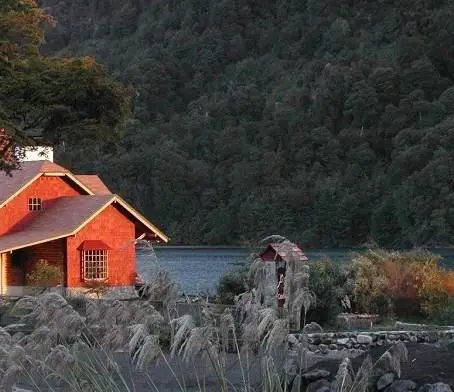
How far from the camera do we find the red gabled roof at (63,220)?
41.6m

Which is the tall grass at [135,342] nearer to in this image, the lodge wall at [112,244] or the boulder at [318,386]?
the boulder at [318,386]

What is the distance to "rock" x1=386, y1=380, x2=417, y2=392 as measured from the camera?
14.7 metres

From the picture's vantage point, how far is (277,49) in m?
155

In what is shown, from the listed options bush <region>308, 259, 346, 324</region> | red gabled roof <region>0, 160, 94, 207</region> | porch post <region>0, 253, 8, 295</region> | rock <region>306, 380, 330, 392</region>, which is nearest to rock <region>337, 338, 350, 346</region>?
bush <region>308, 259, 346, 324</region>

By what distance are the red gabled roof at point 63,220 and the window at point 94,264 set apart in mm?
1428

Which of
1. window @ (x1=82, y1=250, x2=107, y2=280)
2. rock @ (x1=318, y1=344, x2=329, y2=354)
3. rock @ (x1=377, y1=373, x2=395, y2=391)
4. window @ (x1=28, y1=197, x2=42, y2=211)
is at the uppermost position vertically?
window @ (x1=28, y1=197, x2=42, y2=211)

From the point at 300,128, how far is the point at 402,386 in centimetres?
10546

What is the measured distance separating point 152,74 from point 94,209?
101 m

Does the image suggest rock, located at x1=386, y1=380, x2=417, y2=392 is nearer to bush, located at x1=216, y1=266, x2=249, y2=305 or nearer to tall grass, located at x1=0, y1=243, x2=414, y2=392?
tall grass, located at x1=0, y1=243, x2=414, y2=392

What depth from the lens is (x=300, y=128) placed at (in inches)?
4707

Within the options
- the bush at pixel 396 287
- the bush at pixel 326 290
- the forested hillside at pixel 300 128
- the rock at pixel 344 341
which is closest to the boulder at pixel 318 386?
the rock at pixel 344 341

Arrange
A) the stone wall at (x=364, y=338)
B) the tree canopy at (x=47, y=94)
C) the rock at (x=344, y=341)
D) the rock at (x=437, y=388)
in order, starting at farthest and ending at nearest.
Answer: the tree canopy at (x=47, y=94), the rock at (x=344, y=341), the stone wall at (x=364, y=338), the rock at (x=437, y=388)

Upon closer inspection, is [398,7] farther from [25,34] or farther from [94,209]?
[25,34]

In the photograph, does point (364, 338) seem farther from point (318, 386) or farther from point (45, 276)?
point (45, 276)
